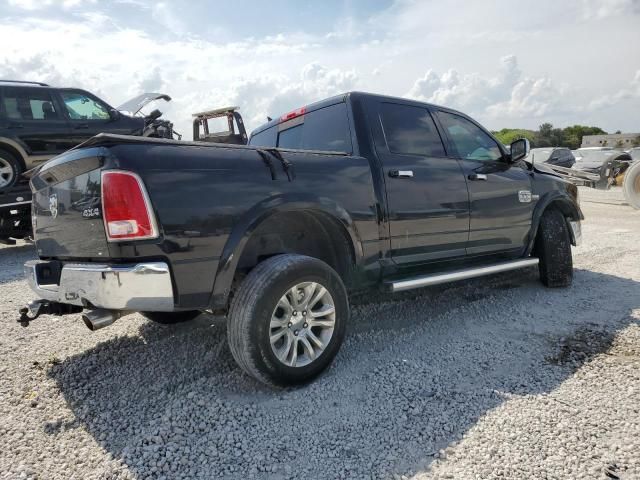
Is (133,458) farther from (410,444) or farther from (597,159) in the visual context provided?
(597,159)

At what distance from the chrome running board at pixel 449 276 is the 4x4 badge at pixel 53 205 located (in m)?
2.21

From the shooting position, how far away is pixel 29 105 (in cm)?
755

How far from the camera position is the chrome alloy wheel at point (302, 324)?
2.68m

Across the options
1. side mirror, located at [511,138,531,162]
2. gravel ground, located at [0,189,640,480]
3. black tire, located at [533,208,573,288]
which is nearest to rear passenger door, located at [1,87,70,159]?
gravel ground, located at [0,189,640,480]

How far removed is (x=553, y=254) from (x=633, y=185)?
7.12 m

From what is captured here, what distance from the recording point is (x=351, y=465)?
204 cm

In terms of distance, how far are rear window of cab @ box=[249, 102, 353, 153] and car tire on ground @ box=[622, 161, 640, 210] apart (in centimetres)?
920

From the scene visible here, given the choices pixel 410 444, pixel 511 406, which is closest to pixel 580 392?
pixel 511 406

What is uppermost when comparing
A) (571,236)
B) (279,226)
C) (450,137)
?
(450,137)

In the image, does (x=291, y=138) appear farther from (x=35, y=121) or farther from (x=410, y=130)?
(x=35, y=121)

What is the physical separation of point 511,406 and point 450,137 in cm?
238

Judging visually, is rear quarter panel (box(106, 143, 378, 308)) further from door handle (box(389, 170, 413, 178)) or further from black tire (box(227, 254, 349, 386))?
door handle (box(389, 170, 413, 178))

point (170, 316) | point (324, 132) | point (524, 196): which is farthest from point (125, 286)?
point (524, 196)

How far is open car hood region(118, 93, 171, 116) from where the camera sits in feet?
32.1
